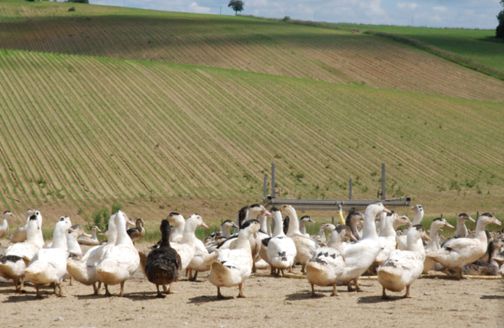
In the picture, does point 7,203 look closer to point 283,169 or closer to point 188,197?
point 188,197

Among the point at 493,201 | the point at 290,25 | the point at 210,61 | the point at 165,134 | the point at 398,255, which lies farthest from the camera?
the point at 290,25

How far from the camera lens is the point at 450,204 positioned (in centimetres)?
4041

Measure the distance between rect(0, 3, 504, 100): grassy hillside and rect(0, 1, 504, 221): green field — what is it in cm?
33

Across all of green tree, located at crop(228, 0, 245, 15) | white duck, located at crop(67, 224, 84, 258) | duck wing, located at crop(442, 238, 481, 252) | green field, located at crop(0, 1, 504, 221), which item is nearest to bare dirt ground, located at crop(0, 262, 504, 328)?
duck wing, located at crop(442, 238, 481, 252)

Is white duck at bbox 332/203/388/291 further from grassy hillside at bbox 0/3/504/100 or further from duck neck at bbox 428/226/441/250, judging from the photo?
grassy hillside at bbox 0/3/504/100

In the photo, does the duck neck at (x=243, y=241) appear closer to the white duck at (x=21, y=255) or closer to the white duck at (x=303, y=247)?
the white duck at (x=303, y=247)

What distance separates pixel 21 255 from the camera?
17578 mm

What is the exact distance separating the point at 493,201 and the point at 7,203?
70.5 feet

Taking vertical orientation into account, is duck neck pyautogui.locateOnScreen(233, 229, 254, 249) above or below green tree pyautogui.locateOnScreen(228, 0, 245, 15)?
below

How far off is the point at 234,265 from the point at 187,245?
9.25 ft

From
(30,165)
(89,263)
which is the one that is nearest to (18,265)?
(89,263)

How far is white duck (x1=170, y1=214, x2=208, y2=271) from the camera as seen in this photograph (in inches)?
719

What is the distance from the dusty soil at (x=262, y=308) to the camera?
13.7 meters

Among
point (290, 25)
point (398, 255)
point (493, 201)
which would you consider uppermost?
point (290, 25)
